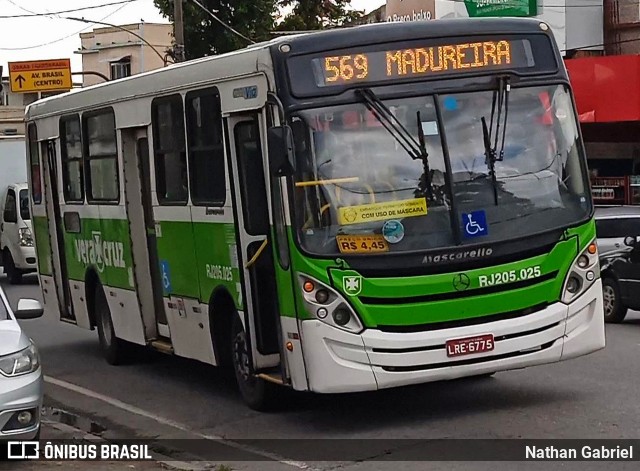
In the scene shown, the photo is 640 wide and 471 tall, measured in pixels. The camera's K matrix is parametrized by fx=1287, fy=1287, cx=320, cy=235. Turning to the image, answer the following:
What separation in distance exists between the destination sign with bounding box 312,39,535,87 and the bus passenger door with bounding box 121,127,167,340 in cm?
381

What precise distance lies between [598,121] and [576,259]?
22.0 m

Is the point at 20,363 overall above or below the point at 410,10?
below

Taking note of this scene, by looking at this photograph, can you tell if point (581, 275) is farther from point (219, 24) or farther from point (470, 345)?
point (219, 24)

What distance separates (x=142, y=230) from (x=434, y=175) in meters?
4.57

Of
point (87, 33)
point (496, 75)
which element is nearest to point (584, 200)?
point (496, 75)

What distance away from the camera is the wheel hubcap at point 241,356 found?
1125cm

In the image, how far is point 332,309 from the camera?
9797 mm

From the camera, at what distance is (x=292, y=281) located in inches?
392

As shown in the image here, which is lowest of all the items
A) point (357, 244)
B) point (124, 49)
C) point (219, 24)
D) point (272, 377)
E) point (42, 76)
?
point (272, 377)

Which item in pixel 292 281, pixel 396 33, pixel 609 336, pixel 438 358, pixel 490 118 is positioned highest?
pixel 396 33

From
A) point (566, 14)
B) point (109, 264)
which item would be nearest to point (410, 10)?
point (566, 14)

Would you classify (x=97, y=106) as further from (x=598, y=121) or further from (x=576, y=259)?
(x=598, y=121)

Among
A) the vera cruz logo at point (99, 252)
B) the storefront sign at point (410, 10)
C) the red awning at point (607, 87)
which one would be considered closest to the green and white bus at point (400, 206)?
the vera cruz logo at point (99, 252)

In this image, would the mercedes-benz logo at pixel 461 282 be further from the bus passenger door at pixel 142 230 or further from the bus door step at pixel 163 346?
the bus passenger door at pixel 142 230
